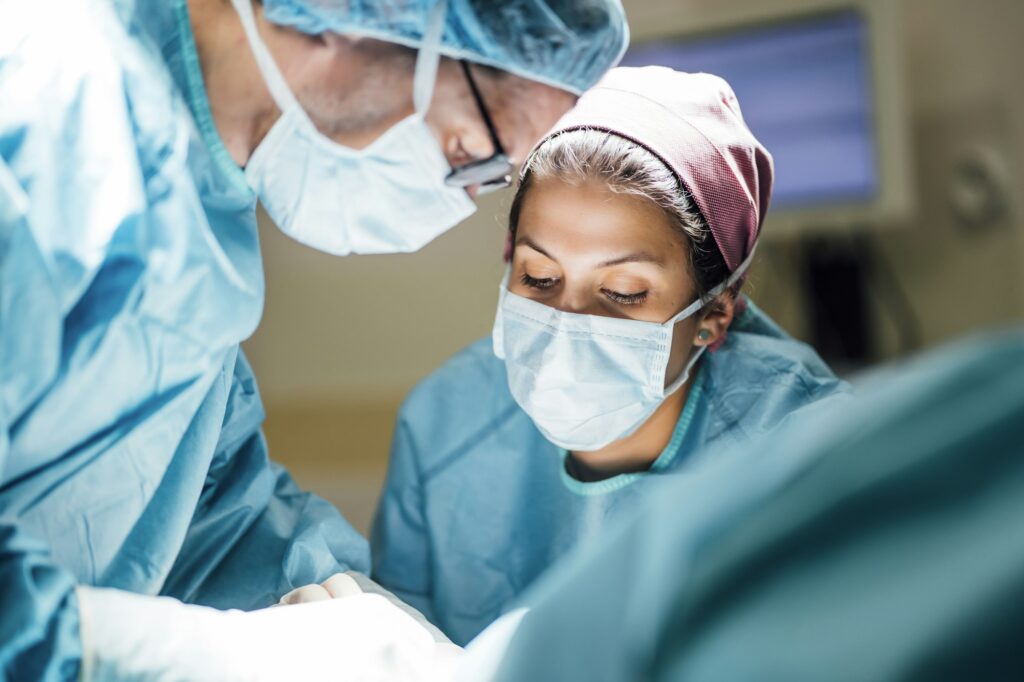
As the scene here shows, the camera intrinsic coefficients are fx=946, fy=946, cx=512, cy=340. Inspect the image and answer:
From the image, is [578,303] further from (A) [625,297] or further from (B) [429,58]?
(B) [429,58]

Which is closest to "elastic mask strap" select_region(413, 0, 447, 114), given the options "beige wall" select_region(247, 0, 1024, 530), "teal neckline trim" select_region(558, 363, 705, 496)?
"teal neckline trim" select_region(558, 363, 705, 496)

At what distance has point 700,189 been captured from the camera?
3.45 feet

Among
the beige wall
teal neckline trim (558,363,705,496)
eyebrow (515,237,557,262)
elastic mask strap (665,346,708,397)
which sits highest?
eyebrow (515,237,557,262)

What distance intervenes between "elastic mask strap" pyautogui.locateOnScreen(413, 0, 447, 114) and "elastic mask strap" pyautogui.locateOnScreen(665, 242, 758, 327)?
37 cm

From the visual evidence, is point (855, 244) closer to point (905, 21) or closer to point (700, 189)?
point (905, 21)

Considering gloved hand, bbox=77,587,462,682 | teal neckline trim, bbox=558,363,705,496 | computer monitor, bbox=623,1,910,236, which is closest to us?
gloved hand, bbox=77,587,462,682

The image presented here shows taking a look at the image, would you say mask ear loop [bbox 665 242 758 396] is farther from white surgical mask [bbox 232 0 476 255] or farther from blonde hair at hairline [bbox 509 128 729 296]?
white surgical mask [bbox 232 0 476 255]

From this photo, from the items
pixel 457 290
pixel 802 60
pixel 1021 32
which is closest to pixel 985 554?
pixel 457 290

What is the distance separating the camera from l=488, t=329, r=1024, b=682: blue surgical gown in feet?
1.32

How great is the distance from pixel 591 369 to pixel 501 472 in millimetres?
246

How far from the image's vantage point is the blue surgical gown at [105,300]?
752 millimetres

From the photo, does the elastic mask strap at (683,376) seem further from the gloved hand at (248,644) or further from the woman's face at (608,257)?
the gloved hand at (248,644)

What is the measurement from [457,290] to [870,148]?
1101 millimetres

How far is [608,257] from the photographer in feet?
3.55
